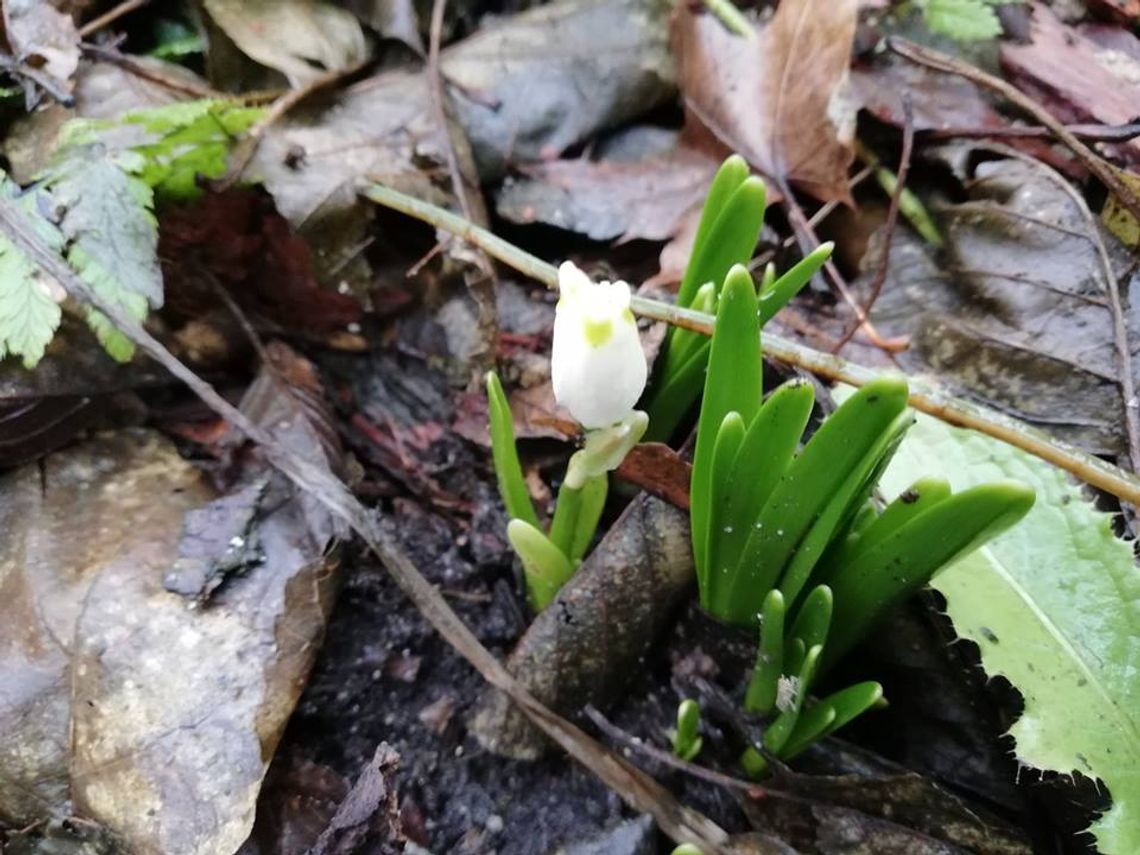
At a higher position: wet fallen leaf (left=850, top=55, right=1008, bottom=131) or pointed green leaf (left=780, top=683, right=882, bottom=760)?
wet fallen leaf (left=850, top=55, right=1008, bottom=131)

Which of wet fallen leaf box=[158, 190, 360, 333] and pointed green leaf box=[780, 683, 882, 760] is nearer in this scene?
pointed green leaf box=[780, 683, 882, 760]

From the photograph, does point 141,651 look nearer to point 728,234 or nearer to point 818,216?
point 728,234

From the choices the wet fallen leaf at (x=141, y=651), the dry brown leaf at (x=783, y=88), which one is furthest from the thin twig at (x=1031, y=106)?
the wet fallen leaf at (x=141, y=651)

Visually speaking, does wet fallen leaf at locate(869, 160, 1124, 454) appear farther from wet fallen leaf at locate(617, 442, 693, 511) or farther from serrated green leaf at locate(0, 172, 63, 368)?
serrated green leaf at locate(0, 172, 63, 368)

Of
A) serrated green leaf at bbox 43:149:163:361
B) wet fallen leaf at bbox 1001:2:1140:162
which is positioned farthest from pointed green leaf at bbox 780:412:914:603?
wet fallen leaf at bbox 1001:2:1140:162

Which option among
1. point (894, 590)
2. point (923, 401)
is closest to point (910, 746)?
point (894, 590)

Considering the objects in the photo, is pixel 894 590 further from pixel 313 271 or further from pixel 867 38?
pixel 867 38
